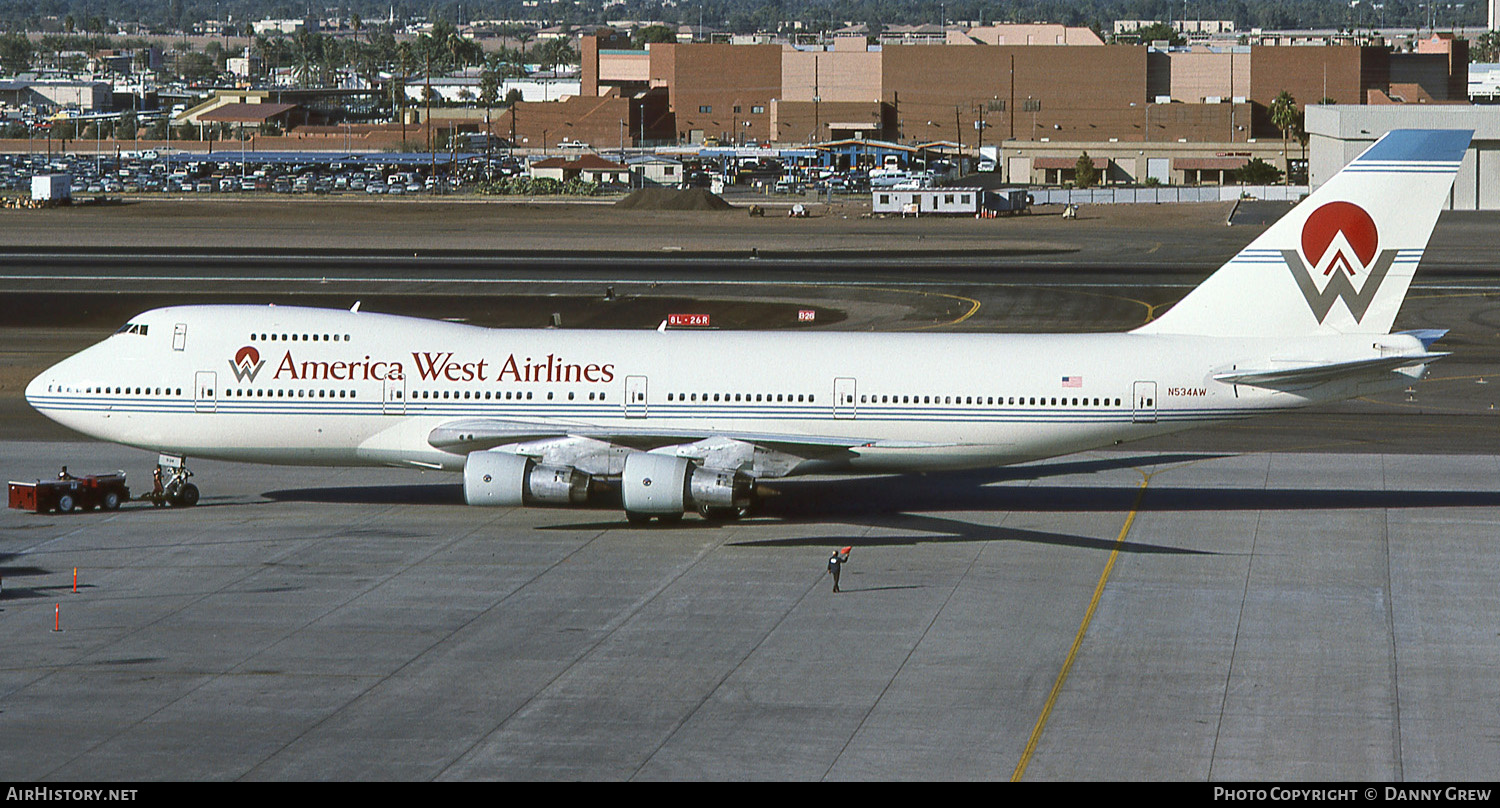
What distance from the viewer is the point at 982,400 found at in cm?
4119

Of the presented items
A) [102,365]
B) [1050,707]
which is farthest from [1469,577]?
[102,365]

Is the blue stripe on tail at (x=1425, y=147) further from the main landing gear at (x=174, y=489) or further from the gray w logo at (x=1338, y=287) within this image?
the main landing gear at (x=174, y=489)

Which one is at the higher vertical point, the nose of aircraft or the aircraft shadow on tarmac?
the nose of aircraft

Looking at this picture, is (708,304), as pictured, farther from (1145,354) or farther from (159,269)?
(1145,354)

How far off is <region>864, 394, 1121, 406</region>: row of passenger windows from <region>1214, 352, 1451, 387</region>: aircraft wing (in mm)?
3006

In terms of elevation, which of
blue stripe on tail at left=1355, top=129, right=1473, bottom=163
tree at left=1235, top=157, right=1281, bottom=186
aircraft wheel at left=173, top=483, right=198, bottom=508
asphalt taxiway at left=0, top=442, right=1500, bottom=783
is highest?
tree at left=1235, top=157, right=1281, bottom=186

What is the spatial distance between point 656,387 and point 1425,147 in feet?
63.2

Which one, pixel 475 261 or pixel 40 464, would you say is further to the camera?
pixel 475 261

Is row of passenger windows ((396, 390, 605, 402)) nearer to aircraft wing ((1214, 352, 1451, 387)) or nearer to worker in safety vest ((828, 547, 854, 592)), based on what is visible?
worker in safety vest ((828, 547, 854, 592))

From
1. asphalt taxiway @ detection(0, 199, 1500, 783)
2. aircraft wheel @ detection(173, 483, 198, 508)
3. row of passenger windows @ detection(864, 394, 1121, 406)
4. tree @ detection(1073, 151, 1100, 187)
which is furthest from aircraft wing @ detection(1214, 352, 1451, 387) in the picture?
tree @ detection(1073, 151, 1100, 187)

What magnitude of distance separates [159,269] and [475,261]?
1916 cm

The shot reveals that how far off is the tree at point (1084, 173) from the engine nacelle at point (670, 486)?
5783 inches

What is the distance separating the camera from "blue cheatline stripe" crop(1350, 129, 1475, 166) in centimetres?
3972

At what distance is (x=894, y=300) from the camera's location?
3435 inches
